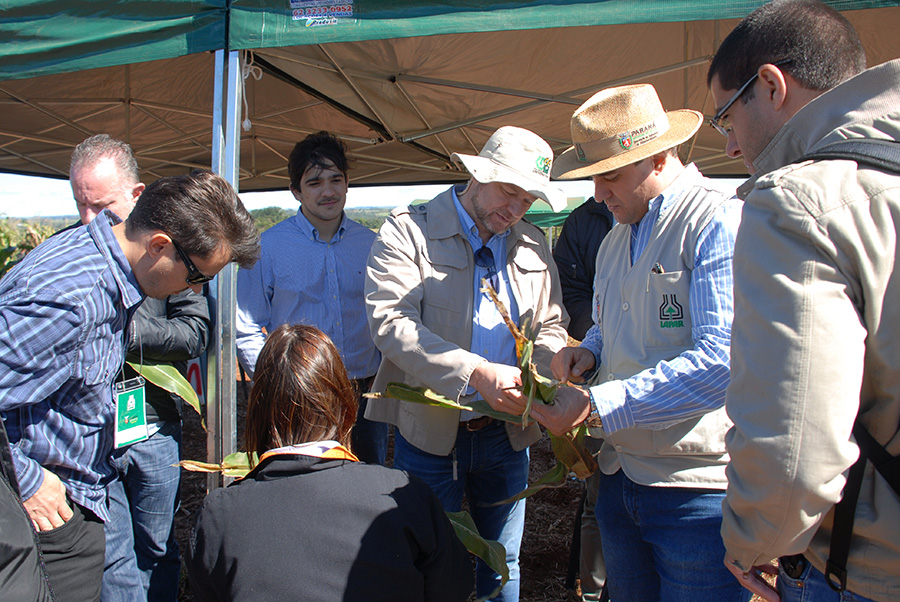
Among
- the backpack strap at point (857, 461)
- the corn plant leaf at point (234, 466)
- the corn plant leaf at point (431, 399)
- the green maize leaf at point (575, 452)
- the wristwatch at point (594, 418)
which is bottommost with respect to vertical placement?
the corn plant leaf at point (234, 466)

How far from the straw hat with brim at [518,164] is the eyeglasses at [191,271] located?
102 cm

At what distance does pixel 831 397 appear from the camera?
0.91m

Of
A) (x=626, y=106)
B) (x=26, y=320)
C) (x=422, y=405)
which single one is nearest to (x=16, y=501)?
(x=26, y=320)

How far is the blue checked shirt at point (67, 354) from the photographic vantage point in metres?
1.47

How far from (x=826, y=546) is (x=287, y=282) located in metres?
2.34

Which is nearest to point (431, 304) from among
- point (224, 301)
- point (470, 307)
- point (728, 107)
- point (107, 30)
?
point (470, 307)

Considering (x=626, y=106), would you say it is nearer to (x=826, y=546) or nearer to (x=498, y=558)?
(x=826, y=546)

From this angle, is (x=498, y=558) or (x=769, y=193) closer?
(x=769, y=193)

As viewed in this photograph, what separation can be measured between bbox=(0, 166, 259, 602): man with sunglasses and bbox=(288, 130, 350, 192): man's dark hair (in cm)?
105

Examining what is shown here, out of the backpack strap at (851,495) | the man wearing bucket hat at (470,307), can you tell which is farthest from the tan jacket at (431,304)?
the backpack strap at (851,495)

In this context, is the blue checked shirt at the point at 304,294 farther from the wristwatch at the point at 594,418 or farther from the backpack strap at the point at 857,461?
the backpack strap at the point at 857,461

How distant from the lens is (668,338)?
5.40 ft

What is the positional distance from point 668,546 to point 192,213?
5.65 feet

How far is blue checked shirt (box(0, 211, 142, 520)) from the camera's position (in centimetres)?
147
